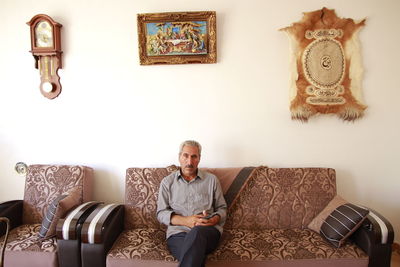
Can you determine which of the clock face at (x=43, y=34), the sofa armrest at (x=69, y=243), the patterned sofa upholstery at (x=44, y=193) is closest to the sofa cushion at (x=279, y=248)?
the sofa armrest at (x=69, y=243)

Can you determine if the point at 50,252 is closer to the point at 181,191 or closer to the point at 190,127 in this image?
the point at 181,191

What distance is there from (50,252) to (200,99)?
5.52 ft

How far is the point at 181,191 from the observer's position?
1941 millimetres

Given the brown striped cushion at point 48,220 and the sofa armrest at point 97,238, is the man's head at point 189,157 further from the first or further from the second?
the brown striped cushion at point 48,220

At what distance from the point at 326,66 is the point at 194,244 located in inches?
75.2

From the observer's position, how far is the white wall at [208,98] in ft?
7.42

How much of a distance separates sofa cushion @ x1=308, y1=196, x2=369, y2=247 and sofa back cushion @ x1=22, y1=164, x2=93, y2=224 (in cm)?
203

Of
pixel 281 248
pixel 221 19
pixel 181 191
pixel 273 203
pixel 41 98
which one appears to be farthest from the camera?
pixel 41 98

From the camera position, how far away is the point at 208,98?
233 centimetres

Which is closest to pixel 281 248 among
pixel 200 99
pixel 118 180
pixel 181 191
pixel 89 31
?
pixel 181 191

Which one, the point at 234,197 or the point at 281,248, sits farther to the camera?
the point at 234,197

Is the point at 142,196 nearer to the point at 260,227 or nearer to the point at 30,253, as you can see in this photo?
the point at 30,253

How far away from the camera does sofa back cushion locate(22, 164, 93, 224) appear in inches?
86.5

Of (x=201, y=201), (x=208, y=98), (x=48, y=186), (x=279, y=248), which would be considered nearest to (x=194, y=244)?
(x=201, y=201)
